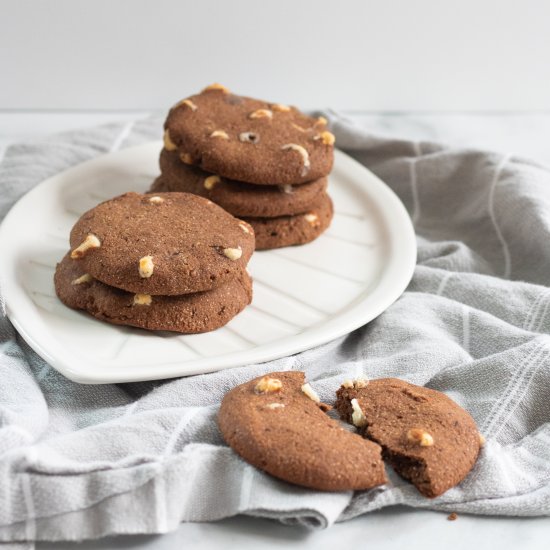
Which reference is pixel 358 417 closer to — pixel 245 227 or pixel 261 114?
pixel 245 227

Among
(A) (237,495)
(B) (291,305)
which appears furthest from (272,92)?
(A) (237,495)

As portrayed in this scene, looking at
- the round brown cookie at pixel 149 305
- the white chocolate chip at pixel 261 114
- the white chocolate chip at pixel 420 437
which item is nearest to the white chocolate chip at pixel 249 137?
the white chocolate chip at pixel 261 114

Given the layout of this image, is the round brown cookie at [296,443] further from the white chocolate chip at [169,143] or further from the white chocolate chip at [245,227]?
the white chocolate chip at [169,143]

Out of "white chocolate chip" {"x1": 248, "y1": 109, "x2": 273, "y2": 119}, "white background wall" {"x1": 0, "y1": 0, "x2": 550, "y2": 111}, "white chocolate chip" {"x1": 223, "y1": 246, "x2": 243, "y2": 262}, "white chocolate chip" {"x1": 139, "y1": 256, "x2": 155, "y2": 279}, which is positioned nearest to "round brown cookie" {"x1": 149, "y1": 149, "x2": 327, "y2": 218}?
"white chocolate chip" {"x1": 248, "y1": 109, "x2": 273, "y2": 119}

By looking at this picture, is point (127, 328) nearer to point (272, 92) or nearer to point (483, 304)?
point (483, 304)

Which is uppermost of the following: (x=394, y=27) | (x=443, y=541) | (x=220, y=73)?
(x=394, y=27)

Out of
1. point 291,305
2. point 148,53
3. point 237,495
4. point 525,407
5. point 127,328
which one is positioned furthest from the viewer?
point 148,53

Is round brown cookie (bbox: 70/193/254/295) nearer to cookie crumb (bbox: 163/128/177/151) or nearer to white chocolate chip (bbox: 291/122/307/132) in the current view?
cookie crumb (bbox: 163/128/177/151)
